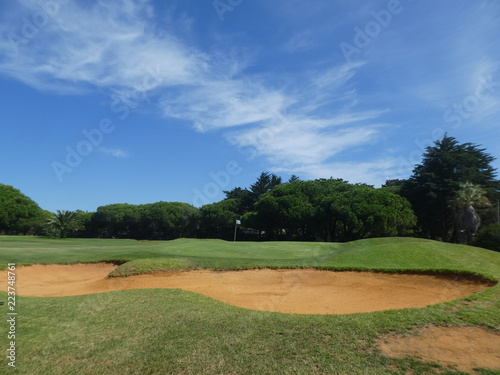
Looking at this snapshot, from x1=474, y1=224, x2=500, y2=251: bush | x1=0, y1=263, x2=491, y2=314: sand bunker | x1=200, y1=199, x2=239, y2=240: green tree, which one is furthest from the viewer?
x1=200, y1=199, x2=239, y2=240: green tree

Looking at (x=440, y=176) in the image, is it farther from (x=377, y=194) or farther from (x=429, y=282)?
(x=429, y=282)

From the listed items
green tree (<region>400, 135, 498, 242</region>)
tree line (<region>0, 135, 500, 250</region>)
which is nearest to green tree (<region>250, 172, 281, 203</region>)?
tree line (<region>0, 135, 500, 250</region>)

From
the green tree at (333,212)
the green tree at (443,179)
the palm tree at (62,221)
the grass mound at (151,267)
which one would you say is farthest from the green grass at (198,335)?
the palm tree at (62,221)

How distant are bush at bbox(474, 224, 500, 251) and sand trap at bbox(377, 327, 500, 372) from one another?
80.8 ft

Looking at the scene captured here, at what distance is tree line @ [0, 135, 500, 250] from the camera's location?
39853 mm

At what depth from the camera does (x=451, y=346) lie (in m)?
5.92

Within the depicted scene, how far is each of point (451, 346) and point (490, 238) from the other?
1036 inches

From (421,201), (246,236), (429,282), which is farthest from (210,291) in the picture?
(246,236)

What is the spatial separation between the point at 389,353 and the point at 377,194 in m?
39.6

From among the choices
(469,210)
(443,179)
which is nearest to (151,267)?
(469,210)

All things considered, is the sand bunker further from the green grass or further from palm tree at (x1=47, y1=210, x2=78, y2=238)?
palm tree at (x1=47, y1=210, x2=78, y2=238)

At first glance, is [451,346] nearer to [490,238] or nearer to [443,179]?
[490,238]

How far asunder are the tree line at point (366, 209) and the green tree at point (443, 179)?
0.37 ft

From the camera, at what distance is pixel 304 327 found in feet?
23.0
